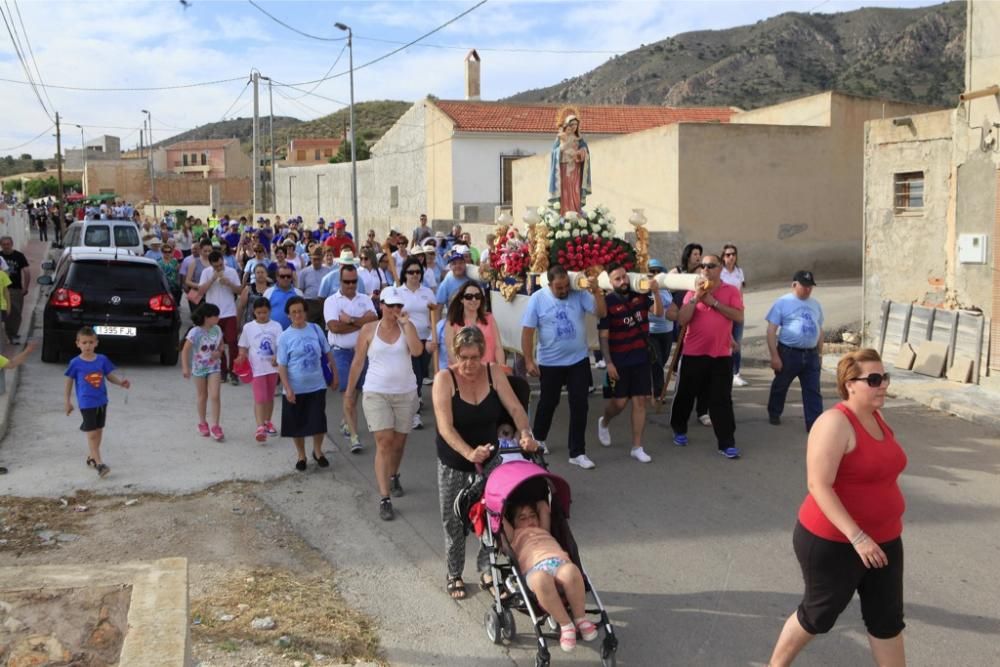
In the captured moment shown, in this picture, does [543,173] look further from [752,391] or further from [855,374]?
[855,374]

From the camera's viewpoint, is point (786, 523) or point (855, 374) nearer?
point (855, 374)

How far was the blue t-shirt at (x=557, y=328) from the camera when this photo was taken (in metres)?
8.31

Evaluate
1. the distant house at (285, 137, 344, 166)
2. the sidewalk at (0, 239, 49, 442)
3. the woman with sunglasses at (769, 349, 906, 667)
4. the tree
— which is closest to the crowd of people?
the woman with sunglasses at (769, 349, 906, 667)

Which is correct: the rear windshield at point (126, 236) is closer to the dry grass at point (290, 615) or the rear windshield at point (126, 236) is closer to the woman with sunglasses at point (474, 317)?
the woman with sunglasses at point (474, 317)

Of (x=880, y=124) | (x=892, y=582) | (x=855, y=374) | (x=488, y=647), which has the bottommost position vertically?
(x=488, y=647)

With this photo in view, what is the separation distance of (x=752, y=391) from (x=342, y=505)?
231 inches

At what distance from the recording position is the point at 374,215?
144 feet

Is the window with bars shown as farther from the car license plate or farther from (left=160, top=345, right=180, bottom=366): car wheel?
the car license plate

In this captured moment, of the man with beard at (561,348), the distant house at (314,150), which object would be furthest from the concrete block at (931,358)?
the distant house at (314,150)

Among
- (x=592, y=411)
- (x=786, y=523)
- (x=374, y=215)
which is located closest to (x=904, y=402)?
(x=592, y=411)

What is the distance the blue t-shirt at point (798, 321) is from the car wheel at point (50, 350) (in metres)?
8.74

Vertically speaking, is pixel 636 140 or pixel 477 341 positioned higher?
pixel 636 140

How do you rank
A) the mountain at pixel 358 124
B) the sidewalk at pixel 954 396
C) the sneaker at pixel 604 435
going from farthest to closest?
1. the mountain at pixel 358 124
2. the sidewalk at pixel 954 396
3. the sneaker at pixel 604 435

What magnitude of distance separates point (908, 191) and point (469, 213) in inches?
826
